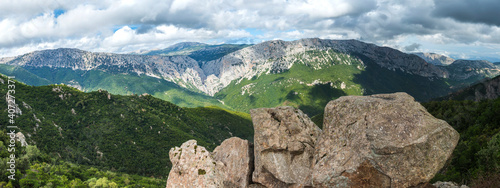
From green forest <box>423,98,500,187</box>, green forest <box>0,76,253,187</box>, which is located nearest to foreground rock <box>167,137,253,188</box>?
green forest <box>423,98,500,187</box>

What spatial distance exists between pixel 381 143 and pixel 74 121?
198086mm

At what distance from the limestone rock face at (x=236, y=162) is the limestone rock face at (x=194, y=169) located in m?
0.86

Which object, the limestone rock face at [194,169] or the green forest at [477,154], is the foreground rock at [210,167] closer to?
the limestone rock face at [194,169]

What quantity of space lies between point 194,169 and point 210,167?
1.58 metres

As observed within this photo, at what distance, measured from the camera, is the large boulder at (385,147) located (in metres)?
14.5

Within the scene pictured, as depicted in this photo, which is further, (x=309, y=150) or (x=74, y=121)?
(x=74, y=121)

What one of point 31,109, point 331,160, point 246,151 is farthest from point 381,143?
point 31,109

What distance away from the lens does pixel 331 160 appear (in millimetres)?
16469

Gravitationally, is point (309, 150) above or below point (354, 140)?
below

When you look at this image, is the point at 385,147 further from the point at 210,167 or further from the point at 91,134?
the point at 91,134

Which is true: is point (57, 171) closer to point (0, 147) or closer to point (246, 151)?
point (0, 147)

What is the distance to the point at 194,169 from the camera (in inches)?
906

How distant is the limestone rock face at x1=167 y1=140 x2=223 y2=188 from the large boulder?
33.8ft

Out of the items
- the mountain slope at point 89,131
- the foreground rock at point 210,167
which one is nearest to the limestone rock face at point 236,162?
the foreground rock at point 210,167
